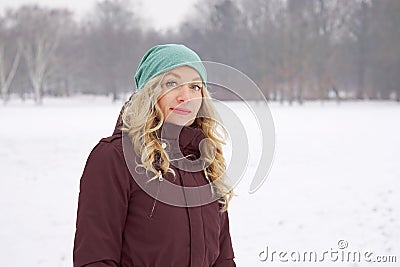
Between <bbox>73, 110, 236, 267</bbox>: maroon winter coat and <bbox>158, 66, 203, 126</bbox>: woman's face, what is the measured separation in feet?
0.15

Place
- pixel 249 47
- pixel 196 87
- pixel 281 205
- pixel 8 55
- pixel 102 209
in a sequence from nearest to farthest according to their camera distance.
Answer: pixel 102 209, pixel 196 87, pixel 281 205, pixel 249 47, pixel 8 55

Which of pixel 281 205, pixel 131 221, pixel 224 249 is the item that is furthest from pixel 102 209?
Answer: pixel 281 205

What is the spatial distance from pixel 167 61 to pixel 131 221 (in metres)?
0.50

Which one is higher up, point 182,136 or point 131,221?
point 182,136

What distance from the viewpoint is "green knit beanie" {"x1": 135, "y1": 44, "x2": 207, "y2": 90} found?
1.47 metres

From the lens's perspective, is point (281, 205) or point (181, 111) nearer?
point (181, 111)

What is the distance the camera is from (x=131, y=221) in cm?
144

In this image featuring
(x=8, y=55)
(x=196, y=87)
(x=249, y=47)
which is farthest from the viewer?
(x=8, y=55)

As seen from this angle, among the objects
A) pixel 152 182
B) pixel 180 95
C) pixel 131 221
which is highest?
pixel 180 95

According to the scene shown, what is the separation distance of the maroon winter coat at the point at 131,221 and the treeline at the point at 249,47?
104 ft

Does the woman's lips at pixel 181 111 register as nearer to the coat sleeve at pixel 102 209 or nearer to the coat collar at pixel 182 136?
the coat collar at pixel 182 136

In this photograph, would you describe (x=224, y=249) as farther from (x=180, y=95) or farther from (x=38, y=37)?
(x=38, y=37)

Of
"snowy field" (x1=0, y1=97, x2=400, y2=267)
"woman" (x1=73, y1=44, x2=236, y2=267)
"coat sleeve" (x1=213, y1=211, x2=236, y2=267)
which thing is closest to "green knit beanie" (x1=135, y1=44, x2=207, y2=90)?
"woman" (x1=73, y1=44, x2=236, y2=267)

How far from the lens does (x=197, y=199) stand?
1.54 meters
